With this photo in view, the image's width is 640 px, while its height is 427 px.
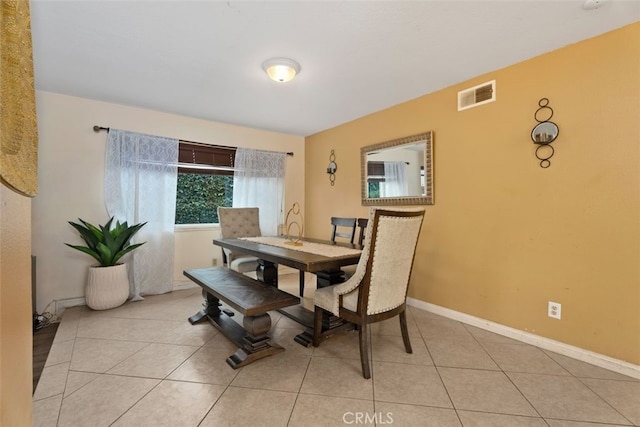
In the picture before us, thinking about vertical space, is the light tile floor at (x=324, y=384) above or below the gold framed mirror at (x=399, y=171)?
below

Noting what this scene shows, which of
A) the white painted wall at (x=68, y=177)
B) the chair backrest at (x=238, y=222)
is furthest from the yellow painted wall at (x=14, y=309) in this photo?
the white painted wall at (x=68, y=177)

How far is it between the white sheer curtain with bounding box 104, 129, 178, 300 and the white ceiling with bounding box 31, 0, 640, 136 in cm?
59

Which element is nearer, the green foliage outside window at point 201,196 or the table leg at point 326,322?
the table leg at point 326,322

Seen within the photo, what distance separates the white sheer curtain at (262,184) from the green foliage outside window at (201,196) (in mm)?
199

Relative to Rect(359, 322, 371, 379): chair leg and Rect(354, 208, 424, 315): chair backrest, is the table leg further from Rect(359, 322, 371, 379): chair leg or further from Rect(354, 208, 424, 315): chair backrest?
Rect(354, 208, 424, 315): chair backrest

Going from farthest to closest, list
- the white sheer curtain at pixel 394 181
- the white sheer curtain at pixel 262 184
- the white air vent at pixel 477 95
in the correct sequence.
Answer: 1. the white sheer curtain at pixel 262 184
2. the white sheer curtain at pixel 394 181
3. the white air vent at pixel 477 95

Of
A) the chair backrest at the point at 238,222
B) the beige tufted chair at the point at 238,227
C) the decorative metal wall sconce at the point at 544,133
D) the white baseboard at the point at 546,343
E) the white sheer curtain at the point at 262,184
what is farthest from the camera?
the white sheer curtain at the point at 262,184

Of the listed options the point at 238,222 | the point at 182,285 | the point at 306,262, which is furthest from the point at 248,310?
the point at 182,285

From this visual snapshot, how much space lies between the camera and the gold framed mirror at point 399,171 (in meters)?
2.88

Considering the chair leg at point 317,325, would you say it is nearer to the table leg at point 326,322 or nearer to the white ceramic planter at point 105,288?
the table leg at point 326,322

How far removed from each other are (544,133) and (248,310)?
2.45m

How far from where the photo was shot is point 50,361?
1916mm

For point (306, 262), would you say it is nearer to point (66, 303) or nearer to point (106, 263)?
point (106, 263)

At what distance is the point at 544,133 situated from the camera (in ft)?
6.85
